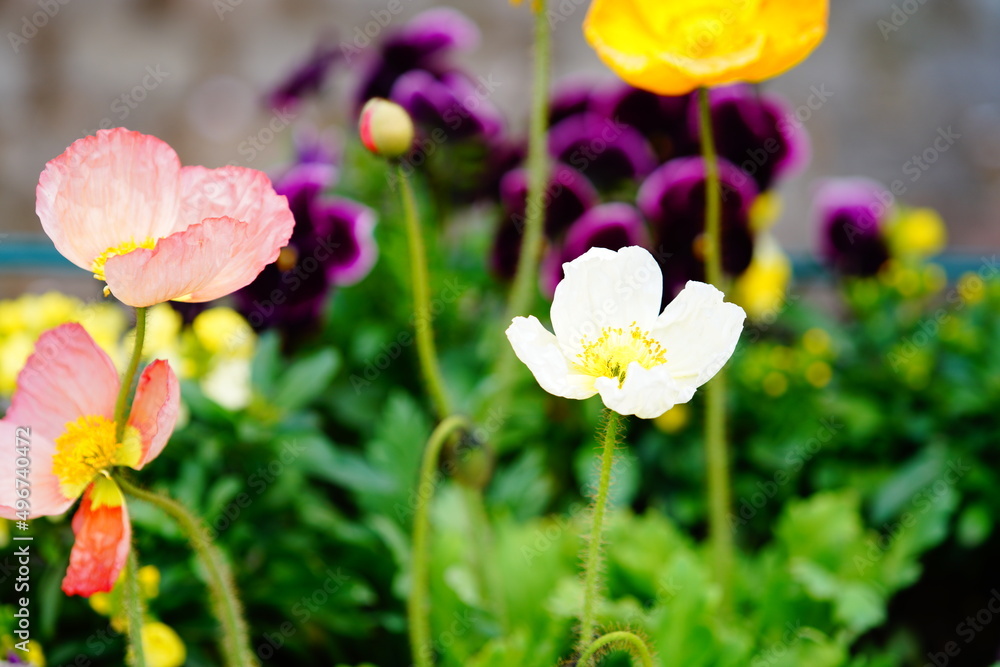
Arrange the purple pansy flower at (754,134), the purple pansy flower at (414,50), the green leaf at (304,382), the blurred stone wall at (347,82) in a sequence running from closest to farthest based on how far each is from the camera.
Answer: the green leaf at (304,382), the purple pansy flower at (754,134), the purple pansy flower at (414,50), the blurred stone wall at (347,82)

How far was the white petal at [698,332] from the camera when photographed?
0.39m

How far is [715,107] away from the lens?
1.01 m

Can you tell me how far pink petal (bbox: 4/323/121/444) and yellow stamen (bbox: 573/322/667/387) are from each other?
8.9 inches

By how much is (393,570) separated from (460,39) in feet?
2.33

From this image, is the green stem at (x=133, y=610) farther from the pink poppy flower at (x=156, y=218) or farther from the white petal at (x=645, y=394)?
the white petal at (x=645, y=394)

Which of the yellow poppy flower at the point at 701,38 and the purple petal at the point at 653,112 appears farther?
the purple petal at the point at 653,112

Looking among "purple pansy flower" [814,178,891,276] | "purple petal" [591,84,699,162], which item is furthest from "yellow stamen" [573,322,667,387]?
"purple pansy flower" [814,178,891,276]

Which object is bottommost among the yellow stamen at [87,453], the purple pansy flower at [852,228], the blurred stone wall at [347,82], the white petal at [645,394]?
the blurred stone wall at [347,82]

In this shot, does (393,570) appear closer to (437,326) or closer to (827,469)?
(437,326)

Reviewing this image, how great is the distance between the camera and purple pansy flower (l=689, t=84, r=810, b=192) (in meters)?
1.01

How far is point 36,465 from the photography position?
16.2 inches

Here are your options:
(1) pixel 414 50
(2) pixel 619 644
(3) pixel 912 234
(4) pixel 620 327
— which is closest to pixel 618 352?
(4) pixel 620 327

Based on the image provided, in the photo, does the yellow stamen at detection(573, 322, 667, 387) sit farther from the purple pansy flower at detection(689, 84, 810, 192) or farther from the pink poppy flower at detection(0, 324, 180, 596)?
the purple pansy flower at detection(689, 84, 810, 192)

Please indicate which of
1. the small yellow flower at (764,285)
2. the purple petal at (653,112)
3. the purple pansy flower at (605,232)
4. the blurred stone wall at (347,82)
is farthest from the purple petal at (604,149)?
the blurred stone wall at (347,82)
